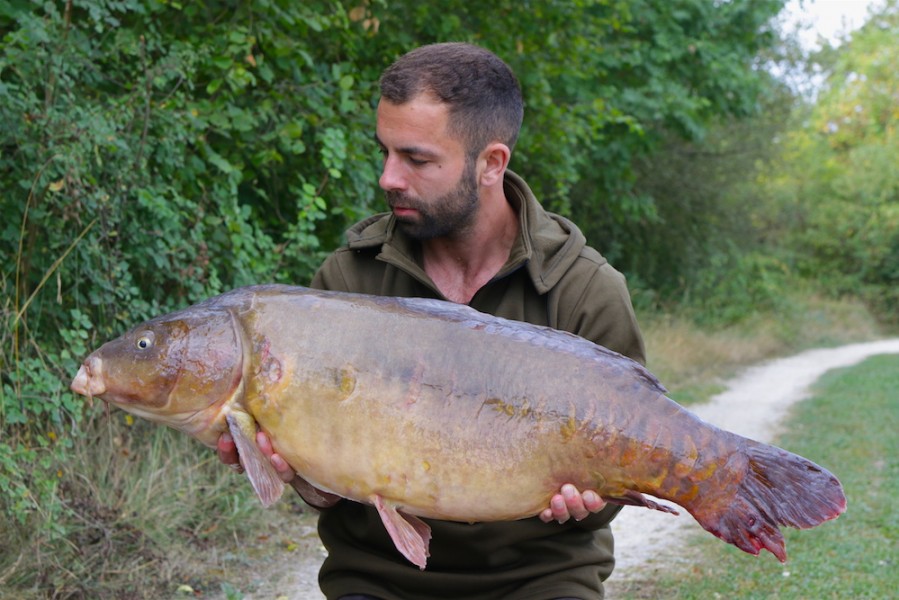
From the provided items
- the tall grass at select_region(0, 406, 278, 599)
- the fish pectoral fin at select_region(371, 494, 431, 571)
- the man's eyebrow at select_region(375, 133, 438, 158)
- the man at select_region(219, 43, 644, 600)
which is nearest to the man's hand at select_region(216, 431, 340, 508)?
the man at select_region(219, 43, 644, 600)

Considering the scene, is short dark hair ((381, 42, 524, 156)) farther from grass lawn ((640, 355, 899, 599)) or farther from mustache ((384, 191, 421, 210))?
grass lawn ((640, 355, 899, 599))

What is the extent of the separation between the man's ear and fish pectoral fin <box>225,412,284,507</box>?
3.30 ft

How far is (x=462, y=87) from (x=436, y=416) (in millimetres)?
999

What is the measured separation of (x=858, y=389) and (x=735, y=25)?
5.12 meters

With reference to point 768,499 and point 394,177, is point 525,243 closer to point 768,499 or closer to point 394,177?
point 394,177

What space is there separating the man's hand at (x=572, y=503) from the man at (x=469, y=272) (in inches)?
10.9

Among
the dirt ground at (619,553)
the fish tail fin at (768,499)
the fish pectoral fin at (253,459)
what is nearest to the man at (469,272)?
the fish pectoral fin at (253,459)

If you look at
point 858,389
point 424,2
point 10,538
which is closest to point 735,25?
point 858,389

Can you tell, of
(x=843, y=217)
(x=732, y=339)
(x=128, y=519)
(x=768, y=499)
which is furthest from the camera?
(x=843, y=217)

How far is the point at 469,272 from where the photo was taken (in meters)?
3.16

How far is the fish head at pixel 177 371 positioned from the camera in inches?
98.3

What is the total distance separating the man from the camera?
288 cm

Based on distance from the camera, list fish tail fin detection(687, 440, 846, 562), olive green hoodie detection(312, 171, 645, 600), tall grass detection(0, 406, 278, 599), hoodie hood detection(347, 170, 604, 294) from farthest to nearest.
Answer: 1. tall grass detection(0, 406, 278, 599)
2. hoodie hood detection(347, 170, 604, 294)
3. olive green hoodie detection(312, 171, 645, 600)
4. fish tail fin detection(687, 440, 846, 562)


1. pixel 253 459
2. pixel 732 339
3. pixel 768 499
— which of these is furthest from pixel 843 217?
pixel 253 459
